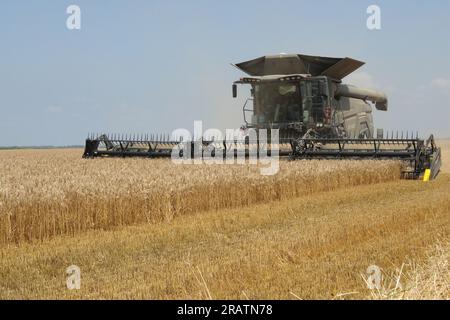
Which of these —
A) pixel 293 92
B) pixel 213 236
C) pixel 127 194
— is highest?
pixel 293 92

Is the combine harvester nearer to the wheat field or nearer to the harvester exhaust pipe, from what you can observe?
the harvester exhaust pipe

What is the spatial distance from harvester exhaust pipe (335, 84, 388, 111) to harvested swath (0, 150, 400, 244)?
24.6ft

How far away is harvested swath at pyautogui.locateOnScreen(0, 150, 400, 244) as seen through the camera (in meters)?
7.42

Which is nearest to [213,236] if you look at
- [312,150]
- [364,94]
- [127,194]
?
[127,194]

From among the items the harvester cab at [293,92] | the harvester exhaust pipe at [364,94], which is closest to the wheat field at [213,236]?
the harvester cab at [293,92]

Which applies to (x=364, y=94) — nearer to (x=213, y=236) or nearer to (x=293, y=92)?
(x=293, y=92)

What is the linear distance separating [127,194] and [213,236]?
61.9 inches

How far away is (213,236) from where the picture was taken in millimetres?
7676

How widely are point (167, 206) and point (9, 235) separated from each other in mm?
2542

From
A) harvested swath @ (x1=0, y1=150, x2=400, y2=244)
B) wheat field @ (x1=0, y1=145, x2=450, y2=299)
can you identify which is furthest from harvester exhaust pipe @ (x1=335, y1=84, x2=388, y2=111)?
wheat field @ (x1=0, y1=145, x2=450, y2=299)

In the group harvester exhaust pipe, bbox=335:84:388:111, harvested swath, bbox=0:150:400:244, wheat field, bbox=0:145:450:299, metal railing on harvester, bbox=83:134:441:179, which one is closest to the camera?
wheat field, bbox=0:145:450:299

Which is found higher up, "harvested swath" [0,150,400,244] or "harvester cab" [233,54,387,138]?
"harvester cab" [233,54,387,138]
